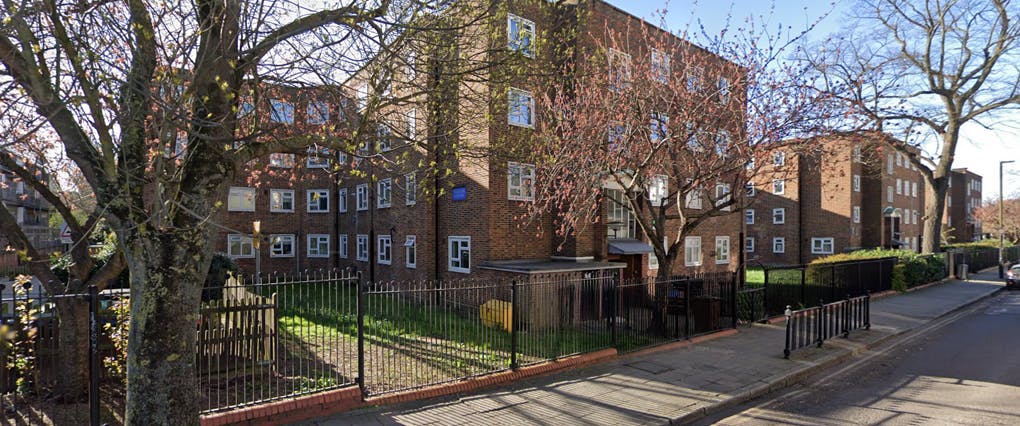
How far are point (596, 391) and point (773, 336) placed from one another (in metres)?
6.09

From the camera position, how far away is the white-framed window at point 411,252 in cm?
1745

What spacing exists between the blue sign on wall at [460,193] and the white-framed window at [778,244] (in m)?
28.6

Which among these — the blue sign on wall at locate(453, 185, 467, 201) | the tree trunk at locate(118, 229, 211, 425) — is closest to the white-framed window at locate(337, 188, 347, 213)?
the blue sign on wall at locate(453, 185, 467, 201)

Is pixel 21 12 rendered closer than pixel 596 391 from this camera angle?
Yes

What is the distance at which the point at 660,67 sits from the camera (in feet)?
37.7

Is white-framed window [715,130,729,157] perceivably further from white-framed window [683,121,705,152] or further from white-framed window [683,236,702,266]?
white-framed window [683,236,702,266]

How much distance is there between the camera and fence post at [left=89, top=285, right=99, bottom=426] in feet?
16.2

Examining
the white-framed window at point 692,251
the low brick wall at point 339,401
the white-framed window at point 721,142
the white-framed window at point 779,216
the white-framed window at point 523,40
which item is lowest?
the low brick wall at point 339,401

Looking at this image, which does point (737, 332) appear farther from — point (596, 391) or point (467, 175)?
point (467, 175)

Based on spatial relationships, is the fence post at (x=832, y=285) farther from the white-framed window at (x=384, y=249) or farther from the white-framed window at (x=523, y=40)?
the white-framed window at (x=384, y=249)

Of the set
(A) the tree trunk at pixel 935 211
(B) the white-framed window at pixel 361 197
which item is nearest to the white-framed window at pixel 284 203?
(B) the white-framed window at pixel 361 197

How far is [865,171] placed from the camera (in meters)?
37.6

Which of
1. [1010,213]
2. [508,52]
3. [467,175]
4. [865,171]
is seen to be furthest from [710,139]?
[1010,213]

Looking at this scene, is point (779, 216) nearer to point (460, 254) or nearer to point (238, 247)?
point (460, 254)
